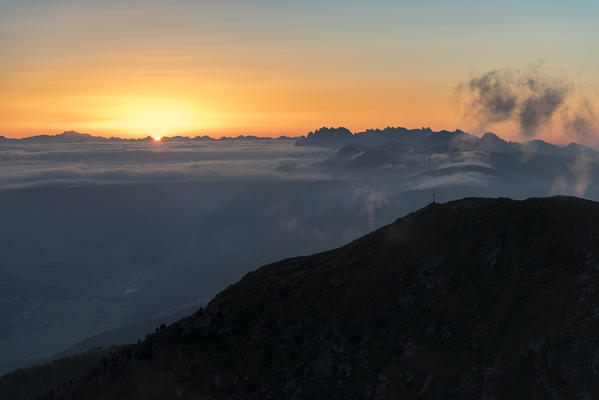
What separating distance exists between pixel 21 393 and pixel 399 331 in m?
120

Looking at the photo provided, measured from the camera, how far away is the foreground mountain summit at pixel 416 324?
71438mm

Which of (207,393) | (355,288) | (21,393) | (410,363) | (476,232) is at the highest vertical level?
(476,232)

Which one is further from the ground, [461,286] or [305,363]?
[461,286]

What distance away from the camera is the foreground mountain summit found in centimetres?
7144

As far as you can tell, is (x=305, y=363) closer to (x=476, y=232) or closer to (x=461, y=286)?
(x=461, y=286)

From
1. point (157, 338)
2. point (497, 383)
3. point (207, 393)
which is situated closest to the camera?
point (497, 383)

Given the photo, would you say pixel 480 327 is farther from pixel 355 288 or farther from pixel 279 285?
pixel 279 285

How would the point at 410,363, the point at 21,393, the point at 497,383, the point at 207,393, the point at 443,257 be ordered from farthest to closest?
the point at 21,393 < the point at 443,257 < the point at 207,393 < the point at 410,363 < the point at 497,383

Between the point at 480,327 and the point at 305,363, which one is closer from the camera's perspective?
the point at 480,327

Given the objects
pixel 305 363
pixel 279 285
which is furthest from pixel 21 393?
pixel 305 363

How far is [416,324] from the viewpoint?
3280 inches

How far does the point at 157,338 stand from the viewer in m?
98.8

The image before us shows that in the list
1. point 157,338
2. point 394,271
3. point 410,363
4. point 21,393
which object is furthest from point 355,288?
point 21,393

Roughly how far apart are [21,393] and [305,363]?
108 metres
